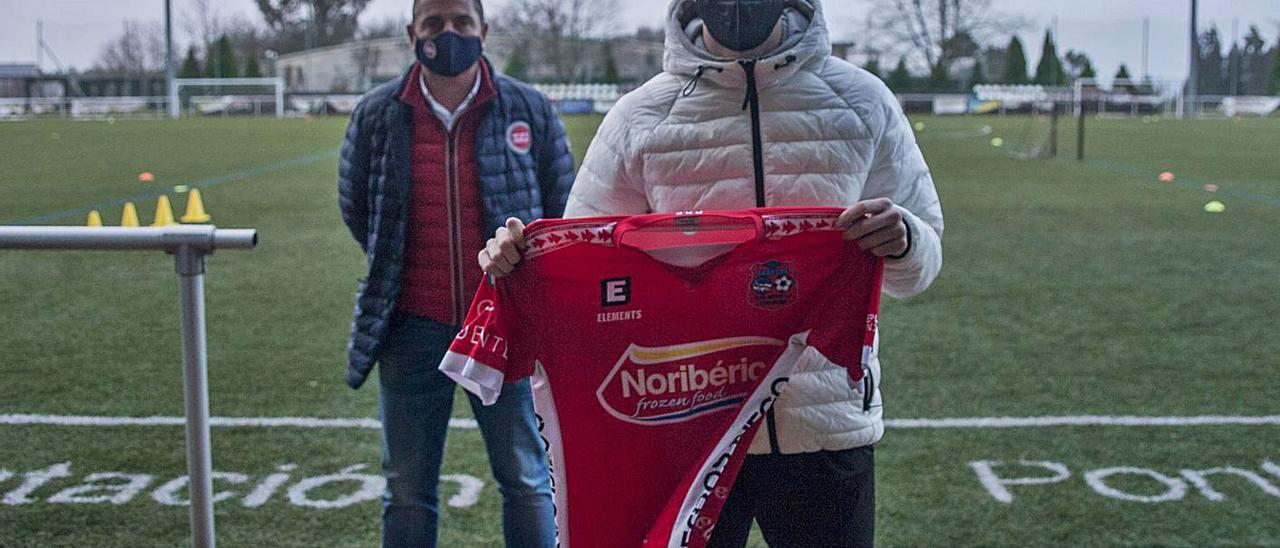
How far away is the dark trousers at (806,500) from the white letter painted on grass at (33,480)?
318 centimetres

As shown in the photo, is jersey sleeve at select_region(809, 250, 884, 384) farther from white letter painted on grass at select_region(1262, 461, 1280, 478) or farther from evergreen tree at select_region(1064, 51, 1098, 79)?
evergreen tree at select_region(1064, 51, 1098, 79)

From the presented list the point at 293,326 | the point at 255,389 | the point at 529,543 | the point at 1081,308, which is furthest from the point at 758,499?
the point at 1081,308

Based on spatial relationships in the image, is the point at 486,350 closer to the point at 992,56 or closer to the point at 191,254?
the point at 191,254

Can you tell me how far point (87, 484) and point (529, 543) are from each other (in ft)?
7.19

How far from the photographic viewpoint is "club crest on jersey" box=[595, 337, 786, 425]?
8.19 feet

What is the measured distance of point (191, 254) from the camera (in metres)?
3.11

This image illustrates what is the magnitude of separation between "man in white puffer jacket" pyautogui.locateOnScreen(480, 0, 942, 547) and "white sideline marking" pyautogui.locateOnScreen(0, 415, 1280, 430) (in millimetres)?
3318

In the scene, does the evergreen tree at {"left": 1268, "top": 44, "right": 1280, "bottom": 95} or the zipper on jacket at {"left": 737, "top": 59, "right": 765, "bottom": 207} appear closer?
the zipper on jacket at {"left": 737, "top": 59, "right": 765, "bottom": 207}

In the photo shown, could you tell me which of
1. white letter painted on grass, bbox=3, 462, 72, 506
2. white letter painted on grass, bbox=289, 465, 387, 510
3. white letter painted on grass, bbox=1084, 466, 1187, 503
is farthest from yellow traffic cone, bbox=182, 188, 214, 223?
white letter painted on grass, bbox=1084, 466, 1187, 503

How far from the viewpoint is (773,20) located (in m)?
2.60

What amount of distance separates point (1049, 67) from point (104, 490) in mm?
59939

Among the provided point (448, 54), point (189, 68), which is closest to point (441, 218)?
point (448, 54)

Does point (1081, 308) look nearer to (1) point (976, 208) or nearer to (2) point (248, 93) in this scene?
(1) point (976, 208)

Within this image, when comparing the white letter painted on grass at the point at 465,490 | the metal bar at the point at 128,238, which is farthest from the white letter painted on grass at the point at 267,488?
the metal bar at the point at 128,238
